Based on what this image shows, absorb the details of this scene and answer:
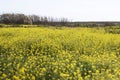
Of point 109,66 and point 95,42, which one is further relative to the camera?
point 95,42

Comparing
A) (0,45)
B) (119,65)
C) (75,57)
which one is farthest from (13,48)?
(119,65)

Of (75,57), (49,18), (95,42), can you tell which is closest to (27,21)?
(49,18)

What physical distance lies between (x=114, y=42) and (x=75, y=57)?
15.0 feet

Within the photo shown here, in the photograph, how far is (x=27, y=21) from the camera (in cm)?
5544

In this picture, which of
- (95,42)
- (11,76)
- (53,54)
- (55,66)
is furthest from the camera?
(95,42)

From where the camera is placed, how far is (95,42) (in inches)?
584

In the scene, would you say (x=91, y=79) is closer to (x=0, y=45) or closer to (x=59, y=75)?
(x=59, y=75)

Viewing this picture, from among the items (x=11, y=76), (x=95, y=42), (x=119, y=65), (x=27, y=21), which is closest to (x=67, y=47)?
(x=95, y=42)

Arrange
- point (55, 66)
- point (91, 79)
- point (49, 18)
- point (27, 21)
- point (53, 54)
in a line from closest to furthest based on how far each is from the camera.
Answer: point (91, 79) < point (55, 66) < point (53, 54) < point (27, 21) < point (49, 18)

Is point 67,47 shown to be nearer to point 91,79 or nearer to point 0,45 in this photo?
point 0,45

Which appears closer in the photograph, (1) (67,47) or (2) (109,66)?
(2) (109,66)

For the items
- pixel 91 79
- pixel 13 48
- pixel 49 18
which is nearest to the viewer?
pixel 91 79

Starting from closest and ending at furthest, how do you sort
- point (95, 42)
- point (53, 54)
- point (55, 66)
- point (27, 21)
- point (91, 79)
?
point (91, 79) → point (55, 66) → point (53, 54) → point (95, 42) → point (27, 21)

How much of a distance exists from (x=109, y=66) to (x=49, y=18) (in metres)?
57.5
